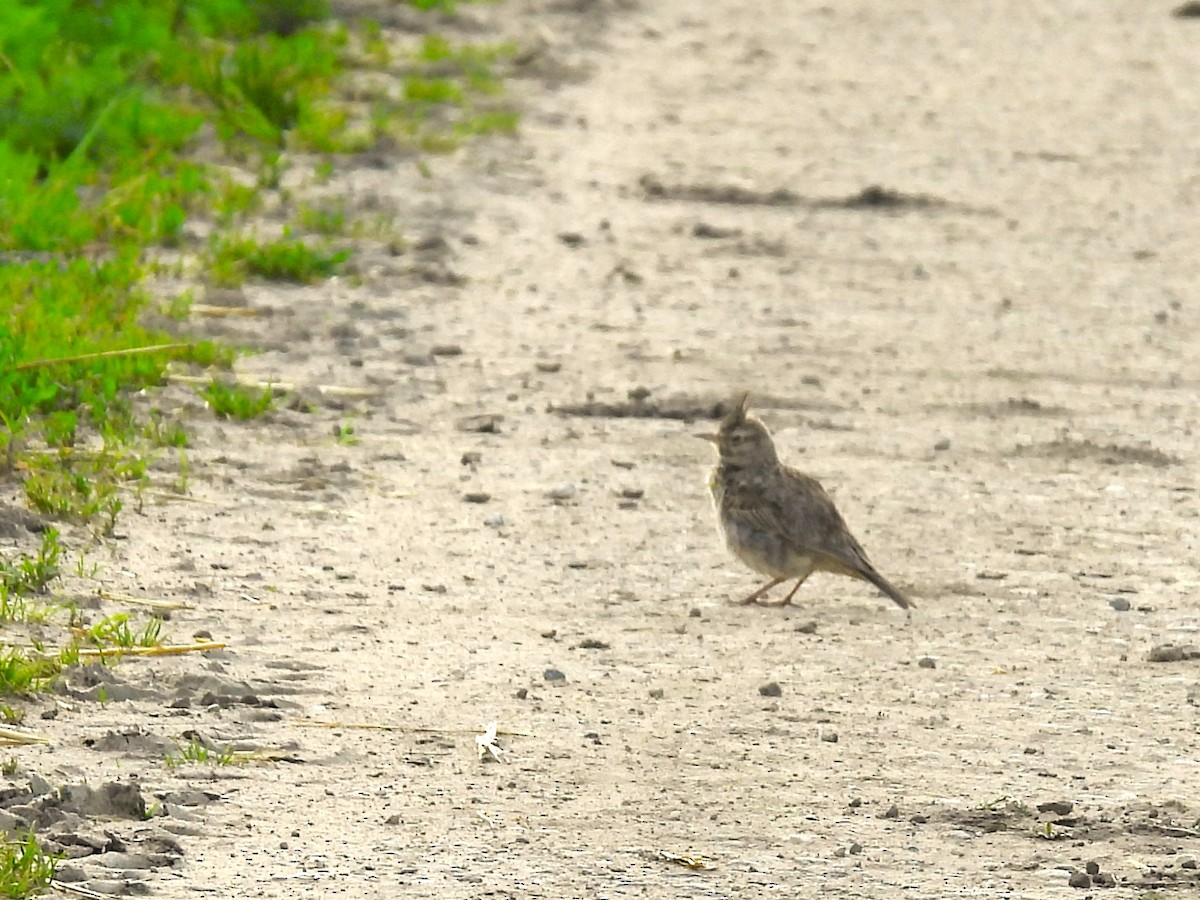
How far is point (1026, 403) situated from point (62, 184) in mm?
4682

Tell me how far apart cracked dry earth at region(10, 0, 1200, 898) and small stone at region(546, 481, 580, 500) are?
32 millimetres

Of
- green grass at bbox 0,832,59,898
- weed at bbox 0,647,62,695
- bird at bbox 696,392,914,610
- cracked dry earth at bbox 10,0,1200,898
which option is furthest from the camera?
bird at bbox 696,392,914,610

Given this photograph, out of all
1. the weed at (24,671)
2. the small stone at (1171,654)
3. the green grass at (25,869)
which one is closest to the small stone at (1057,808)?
the small stone at (1171,654)

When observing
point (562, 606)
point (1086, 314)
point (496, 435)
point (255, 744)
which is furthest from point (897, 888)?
point (1086, 314)

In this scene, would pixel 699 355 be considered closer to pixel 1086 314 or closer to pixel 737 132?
pixel 1086 314

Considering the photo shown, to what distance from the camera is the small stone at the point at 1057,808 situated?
5938mm

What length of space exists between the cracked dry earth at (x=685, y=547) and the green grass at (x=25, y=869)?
130mm

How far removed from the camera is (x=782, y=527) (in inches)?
309

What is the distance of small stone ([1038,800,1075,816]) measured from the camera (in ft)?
19.5

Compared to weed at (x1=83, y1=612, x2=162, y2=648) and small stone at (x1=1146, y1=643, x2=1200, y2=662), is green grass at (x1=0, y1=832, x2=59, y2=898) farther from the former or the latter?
small stone at (x1=1146, y1=643, x2=1200, y2=662)

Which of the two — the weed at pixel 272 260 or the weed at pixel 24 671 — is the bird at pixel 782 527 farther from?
the weed at pixel 272 260

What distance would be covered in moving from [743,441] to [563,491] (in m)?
0.75

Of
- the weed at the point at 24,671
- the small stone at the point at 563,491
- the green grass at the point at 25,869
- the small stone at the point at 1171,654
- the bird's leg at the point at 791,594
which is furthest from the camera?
the small stone at the point at 563,491

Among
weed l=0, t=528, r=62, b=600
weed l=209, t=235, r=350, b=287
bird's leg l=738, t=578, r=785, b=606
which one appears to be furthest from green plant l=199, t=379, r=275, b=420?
bird's leg l=738, t=578, r=785, b=606
